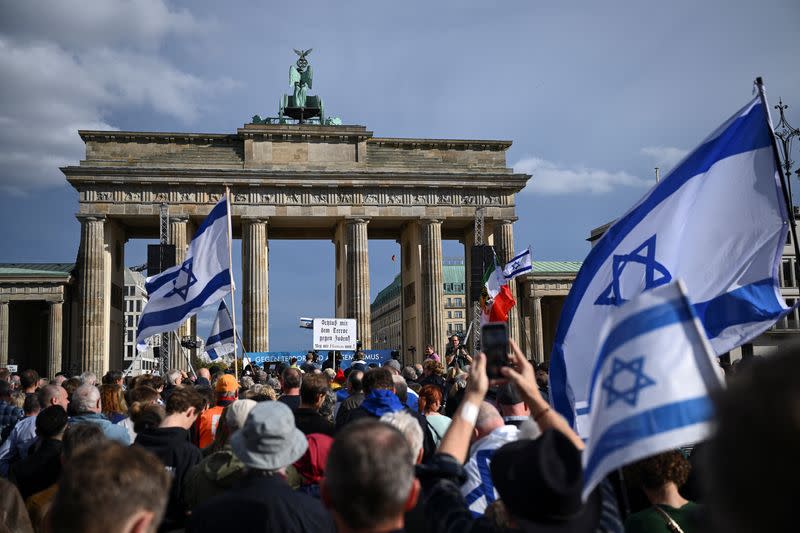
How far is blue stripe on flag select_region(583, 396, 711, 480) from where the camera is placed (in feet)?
8.41

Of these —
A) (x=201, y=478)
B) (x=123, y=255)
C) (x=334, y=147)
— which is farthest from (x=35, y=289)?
(x=201, y=478)

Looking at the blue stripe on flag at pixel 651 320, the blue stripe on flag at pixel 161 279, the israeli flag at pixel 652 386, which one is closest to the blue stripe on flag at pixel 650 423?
the israeli flag at pixel 652 386

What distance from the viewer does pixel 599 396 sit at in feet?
9.09

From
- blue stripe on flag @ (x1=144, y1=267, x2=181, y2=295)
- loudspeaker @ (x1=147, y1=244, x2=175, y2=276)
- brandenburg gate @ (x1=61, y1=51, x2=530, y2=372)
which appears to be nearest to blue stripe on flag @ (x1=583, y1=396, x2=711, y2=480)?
blue stripe on flag @ (x1=144, y1=267, x2=181, y2=295)

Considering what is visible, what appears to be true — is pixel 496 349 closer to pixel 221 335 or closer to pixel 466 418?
pixel 466 418

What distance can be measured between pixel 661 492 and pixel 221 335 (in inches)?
613

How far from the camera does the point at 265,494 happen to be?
3.91m

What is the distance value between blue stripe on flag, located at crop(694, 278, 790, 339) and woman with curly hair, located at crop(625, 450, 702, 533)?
2237 millimetres

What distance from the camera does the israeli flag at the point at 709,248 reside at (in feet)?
18.6

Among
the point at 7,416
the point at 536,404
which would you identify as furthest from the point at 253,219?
the point at 536,404

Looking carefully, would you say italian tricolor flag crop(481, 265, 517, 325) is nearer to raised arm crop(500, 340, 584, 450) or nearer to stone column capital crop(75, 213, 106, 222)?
raised arm crop(500, 340, 584, 450)

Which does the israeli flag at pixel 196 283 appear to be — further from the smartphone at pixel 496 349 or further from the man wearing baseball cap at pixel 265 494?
the smartphone at pixel 496 349

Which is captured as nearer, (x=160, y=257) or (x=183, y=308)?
(x=183, y=308)

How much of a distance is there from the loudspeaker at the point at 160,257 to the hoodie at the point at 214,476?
30.7 metres
